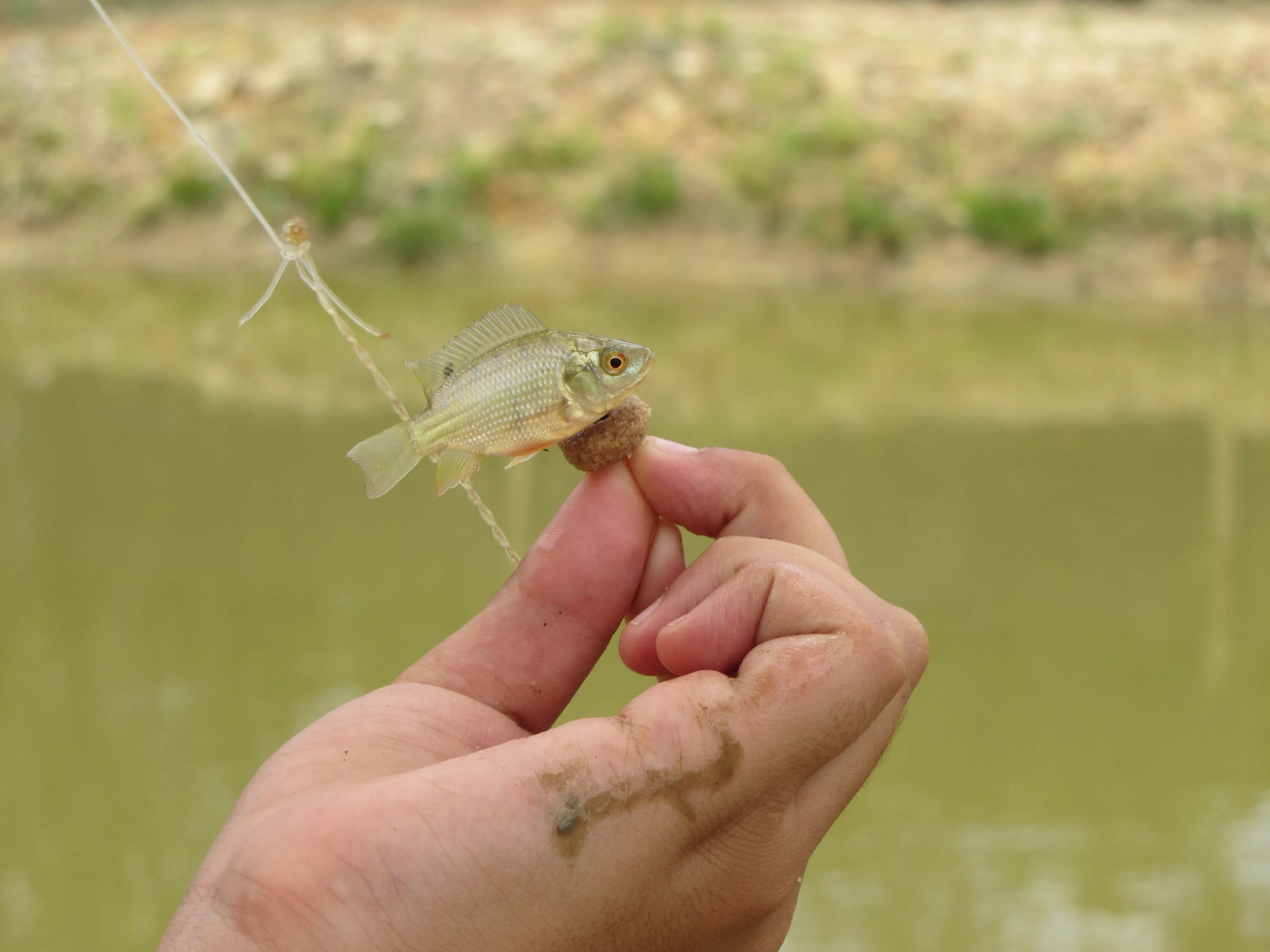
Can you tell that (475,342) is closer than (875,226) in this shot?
Yes

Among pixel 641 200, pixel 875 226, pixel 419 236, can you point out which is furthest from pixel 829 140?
pixel 419 236

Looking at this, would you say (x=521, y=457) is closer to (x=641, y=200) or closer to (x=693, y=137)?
(x=641, y=200)

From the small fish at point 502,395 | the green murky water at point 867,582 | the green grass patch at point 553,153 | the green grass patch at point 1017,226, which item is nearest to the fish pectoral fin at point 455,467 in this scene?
the small fish at point 502,395

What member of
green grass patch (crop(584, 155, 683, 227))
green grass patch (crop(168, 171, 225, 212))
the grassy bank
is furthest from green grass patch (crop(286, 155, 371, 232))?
green grass patch (crop(584, 155, 683, 227))

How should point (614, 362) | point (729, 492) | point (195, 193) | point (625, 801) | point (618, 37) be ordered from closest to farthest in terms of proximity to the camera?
1. point (625, 801)
2. point (614, 362)
3. point (729, 492)
4. point (195, 193)
5. point (618, 37)

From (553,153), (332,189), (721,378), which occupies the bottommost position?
(721,378)

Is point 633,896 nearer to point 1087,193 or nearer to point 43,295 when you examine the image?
point 43,295

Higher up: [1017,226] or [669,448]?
[669,448]
